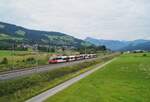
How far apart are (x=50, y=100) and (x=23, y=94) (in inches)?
194

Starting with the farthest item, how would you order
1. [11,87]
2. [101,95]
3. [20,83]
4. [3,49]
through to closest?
[3,49], [20,83], [11,87], [101,95]

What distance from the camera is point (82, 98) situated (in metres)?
27.0

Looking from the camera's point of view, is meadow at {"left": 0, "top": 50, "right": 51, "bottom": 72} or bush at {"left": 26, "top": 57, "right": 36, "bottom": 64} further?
bush at {"left": 26, "top": 57, "right": 36, "bottom": 64}

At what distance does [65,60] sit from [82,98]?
87579mm

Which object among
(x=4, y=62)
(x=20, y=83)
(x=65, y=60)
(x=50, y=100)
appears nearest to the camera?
(x=50, y=100)

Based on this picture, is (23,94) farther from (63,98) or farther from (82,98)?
(82,98)

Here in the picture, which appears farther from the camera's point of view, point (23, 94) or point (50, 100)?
point (23, 94)

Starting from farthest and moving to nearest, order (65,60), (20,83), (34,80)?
(65,60)
(34,80)
(20,83)

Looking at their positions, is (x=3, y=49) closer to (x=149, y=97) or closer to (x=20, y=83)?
(x=20, y=83)

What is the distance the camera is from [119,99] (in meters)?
25.9

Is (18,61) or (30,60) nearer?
(18,61)

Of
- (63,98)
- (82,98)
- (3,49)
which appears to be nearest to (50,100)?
(63,98)

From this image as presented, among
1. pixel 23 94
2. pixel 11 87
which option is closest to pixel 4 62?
pixel 11 87

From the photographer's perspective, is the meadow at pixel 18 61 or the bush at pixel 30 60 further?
the bush at pixel 30 60
